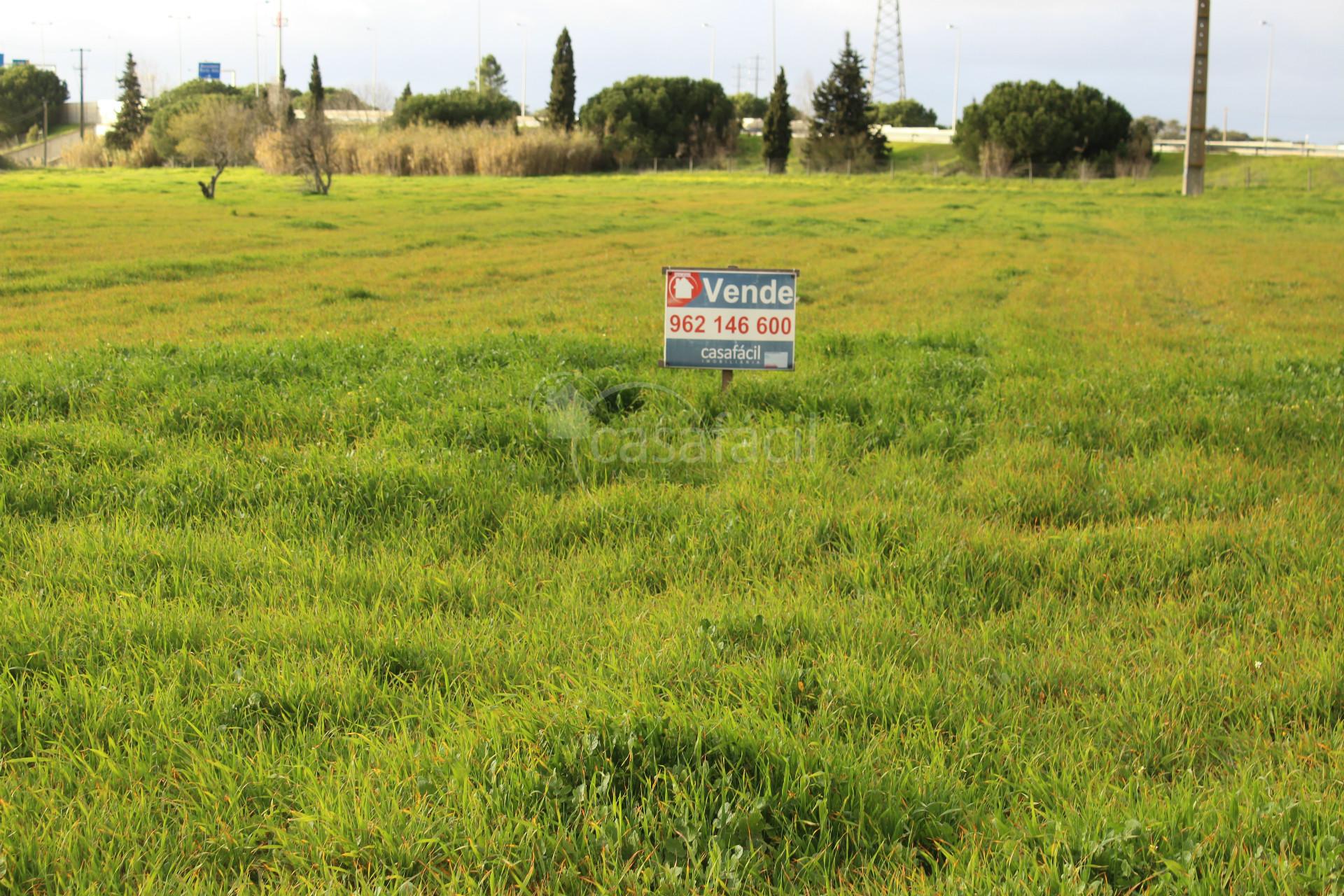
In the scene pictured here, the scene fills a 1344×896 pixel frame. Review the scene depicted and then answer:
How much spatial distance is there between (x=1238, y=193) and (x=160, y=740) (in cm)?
Answer: 5344

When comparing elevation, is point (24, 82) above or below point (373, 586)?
above

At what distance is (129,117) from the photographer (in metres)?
90.6

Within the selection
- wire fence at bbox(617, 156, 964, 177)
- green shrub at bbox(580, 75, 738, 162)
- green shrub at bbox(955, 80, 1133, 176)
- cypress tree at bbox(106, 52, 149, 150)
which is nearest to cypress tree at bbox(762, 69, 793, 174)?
wire fence at bbox(617, 156, 964, 177)

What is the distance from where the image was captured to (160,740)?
9.23 feet

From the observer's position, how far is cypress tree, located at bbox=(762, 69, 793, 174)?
239 ft

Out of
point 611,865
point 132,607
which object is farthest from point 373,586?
point 611,865

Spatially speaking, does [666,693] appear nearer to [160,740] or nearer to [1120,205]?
[160,740]

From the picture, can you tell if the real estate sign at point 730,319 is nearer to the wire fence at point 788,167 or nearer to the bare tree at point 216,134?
the bare tree at point 216,134

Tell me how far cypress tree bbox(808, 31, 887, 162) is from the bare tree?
39.4 meters

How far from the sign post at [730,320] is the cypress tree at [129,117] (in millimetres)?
96314

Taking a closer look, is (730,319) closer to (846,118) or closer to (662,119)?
(846,118)

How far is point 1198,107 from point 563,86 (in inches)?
1927

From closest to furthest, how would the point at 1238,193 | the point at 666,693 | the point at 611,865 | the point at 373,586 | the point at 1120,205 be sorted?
the point at 611,865 → the point at 666,693 → the point at 373,586 → the point at 1120,205 → the point at 1238,193

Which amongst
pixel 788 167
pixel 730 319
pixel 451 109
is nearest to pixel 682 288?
pixel 730 319
